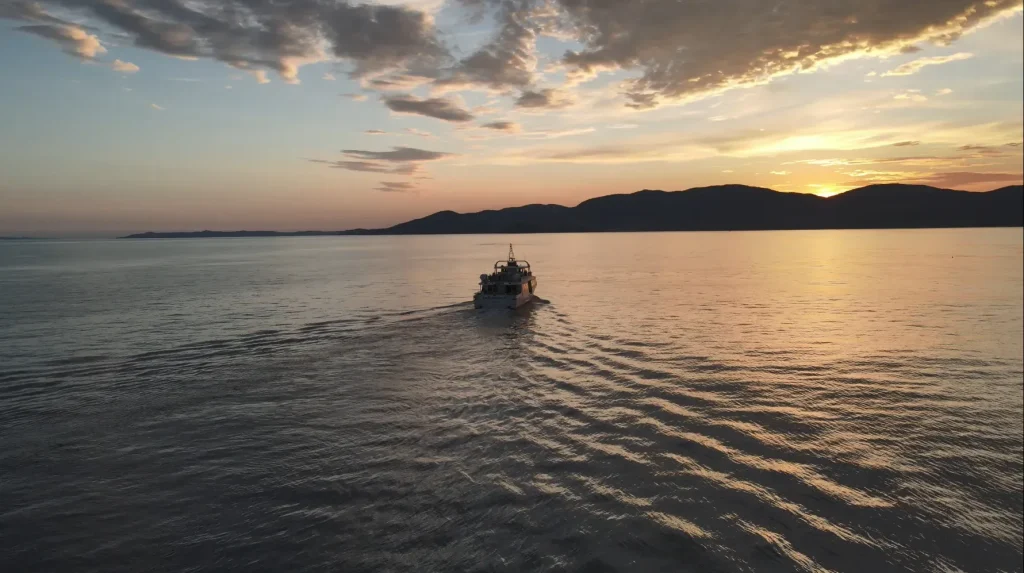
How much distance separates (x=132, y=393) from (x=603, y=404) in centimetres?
2739

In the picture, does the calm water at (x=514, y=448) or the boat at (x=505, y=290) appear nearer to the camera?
the calm water at (x=514, y=448)

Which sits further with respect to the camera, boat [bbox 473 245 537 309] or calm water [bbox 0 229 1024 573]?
boat [bbox 473 245 537 309]

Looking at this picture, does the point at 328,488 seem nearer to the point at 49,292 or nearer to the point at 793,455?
the point at 793,455

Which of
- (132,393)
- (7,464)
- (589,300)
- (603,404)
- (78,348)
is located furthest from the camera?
(589,300)

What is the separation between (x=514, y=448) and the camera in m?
21.4

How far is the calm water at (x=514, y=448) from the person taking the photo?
1492 cm

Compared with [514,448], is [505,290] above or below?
above

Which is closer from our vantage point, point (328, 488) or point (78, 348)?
point (328, 488)

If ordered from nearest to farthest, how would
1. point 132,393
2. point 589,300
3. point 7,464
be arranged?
point 7,464 → point 132,393 → point 589,300

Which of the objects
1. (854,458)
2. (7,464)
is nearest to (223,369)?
(7,464)

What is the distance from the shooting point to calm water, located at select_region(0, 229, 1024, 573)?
14.9 metres

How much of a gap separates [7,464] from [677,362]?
3610 cm

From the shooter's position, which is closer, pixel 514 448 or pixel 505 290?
pixel 514 448

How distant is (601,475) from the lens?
18859 mm
